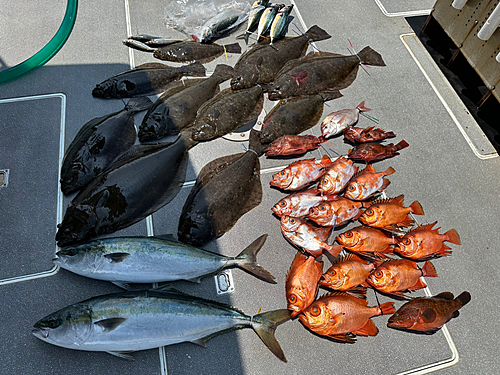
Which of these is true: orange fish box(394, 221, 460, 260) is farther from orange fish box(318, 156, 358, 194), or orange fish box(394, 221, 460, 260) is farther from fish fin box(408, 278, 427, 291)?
orange fish box(318, 156, 358, 194)

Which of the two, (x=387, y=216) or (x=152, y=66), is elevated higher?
(x=387, y=216)

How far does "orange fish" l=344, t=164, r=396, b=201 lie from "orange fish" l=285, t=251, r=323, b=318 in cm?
74

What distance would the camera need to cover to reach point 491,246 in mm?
3029

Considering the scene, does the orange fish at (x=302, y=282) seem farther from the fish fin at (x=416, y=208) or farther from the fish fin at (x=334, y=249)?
the fish fin at (x=416, y=208)

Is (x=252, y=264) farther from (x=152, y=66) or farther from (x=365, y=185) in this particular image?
(x=152, y=66)

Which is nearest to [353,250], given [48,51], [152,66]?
[152,66]

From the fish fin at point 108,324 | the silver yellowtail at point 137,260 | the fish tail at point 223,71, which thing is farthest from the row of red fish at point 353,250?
the fish tail at point 223,71

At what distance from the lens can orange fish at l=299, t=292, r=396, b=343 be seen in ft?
7.92

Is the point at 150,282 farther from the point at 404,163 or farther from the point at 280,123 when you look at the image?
the point at 404,163

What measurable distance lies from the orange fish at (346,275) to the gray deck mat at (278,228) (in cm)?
24

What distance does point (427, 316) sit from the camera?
2488 millimetres

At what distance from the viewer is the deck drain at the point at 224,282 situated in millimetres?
2656

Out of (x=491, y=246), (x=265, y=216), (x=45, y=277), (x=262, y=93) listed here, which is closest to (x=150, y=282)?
(x=45, y=277)

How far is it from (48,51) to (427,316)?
4.59 m
